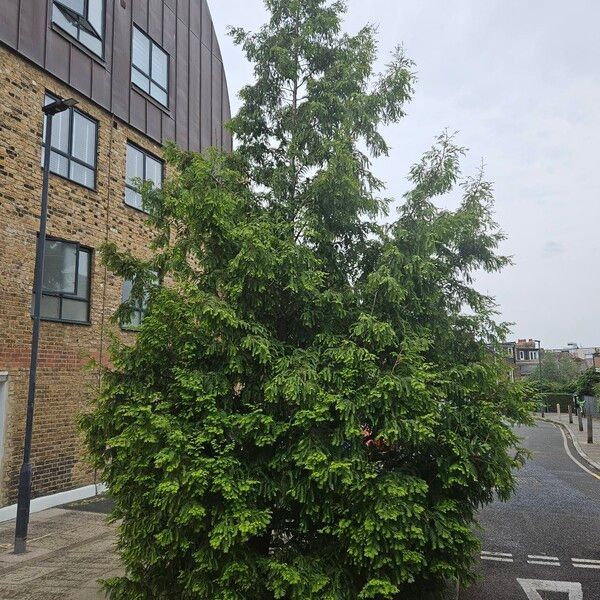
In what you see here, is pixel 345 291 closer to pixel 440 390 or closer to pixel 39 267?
pixel 440 390

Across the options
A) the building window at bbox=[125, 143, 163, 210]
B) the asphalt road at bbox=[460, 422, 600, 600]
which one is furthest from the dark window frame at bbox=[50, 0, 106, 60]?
the asphalt road at bbox=[460, 422, 600, 600]

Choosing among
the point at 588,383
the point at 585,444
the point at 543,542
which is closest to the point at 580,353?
the point at 588,383

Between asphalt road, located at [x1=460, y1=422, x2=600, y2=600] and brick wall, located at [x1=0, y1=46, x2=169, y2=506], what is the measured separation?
721 centimetres

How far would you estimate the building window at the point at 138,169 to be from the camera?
13.9 metres

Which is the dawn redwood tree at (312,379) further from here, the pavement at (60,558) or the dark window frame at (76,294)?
the dark window frame at (76,294)

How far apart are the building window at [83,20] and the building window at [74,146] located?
1.70m

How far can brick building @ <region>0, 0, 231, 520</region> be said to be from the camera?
1041cm

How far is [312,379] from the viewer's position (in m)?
5.08

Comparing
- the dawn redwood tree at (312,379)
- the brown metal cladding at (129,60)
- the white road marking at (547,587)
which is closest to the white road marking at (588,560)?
the white road marking at (547,587)

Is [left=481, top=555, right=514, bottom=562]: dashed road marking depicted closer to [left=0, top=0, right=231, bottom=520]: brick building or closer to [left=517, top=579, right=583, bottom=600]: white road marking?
[left=517, top=579, right=583, bottom=600]: white road marking

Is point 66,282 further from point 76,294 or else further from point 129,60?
point 129,60

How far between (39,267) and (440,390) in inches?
276

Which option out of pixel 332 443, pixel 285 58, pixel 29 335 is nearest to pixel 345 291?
pixel 332 443

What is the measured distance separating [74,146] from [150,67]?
4.09 m
